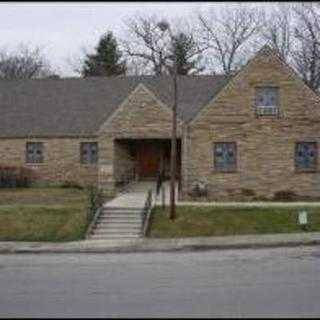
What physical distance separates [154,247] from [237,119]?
46.3ft

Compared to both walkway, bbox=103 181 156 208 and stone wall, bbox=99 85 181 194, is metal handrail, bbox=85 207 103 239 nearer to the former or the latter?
walkway, bbox=103 181 156 208

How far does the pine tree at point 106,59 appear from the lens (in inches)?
2858

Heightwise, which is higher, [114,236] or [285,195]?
[285,195]

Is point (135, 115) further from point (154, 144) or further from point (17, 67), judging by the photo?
point (17, 67)

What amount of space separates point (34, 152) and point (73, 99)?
4404mm

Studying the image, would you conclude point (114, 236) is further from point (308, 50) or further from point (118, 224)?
point (308, 50)

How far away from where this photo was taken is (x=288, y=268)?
19688 millimetres

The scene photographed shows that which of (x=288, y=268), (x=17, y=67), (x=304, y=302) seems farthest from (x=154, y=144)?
(x=17, y=67)

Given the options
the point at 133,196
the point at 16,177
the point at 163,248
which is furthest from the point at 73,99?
the point at 163,248

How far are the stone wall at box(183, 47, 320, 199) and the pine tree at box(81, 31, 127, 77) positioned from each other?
33451mm

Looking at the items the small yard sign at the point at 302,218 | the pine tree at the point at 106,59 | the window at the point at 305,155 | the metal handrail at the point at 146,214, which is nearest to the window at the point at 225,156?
the window at the point at 305,155

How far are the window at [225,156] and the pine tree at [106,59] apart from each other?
33.6 metres

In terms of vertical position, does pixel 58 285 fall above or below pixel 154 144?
below

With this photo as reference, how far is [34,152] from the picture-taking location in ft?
154
